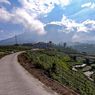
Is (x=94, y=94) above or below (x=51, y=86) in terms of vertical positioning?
below

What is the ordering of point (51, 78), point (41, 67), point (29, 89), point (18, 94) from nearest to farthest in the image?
point (18, 94) → point (29, 89) → point (51, 78) → point (41, 67)

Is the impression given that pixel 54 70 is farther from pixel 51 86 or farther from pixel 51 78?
pixel 51 86

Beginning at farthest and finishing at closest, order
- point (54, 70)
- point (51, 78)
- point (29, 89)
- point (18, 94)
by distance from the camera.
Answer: point (54, 70) < point (51, 78) < point (29, 89) < point (18, 94)

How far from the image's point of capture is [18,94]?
47.3 ft

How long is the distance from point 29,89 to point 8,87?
5.70 feet

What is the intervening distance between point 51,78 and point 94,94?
3696 mm

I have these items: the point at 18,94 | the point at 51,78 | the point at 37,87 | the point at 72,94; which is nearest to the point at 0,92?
the point at 18,94

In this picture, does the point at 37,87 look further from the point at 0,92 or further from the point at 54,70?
the point at 54,70

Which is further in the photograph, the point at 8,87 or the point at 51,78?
the point at 51,78

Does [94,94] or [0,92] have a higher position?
[0,92]

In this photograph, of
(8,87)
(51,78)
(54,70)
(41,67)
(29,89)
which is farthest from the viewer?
(41,67)

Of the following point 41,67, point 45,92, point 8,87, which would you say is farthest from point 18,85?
point 41,67

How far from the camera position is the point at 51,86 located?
669 inches

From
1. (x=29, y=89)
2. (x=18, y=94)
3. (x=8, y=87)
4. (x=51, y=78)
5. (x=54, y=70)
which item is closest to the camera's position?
(x=18, y=94)
